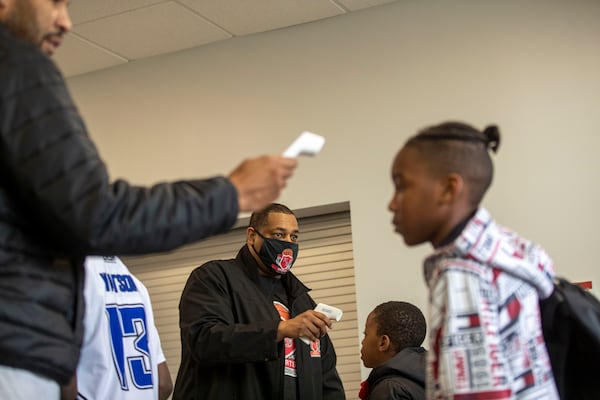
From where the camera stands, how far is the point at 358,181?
18.2ft

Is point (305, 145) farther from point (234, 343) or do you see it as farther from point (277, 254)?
point (277, 254)

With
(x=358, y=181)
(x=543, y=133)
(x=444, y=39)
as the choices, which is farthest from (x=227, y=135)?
(x=543, y=133)

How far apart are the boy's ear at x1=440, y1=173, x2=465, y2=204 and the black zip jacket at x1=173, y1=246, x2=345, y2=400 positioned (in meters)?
1.70

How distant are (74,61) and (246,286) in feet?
10.3

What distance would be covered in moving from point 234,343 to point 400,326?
902 mm

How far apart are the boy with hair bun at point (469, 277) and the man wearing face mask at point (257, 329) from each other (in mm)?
1614

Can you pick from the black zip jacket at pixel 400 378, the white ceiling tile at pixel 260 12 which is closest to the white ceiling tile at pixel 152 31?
the white ceiling tile at pixel 260 12

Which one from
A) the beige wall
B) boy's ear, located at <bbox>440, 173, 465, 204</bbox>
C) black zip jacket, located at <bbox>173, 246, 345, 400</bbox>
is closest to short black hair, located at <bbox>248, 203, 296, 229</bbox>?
black zip jacket, located at <bbox>173, 246, 345, 400</bbox>

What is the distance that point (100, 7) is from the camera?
219 inches

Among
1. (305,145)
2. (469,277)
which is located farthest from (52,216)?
(469,277)

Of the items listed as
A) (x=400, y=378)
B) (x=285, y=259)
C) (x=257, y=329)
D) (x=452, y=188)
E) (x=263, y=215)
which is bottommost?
(x=400, y=378)

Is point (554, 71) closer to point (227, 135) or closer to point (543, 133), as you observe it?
point (543, 133)

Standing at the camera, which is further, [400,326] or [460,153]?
[400,326]

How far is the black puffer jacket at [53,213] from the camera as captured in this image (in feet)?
5.36
